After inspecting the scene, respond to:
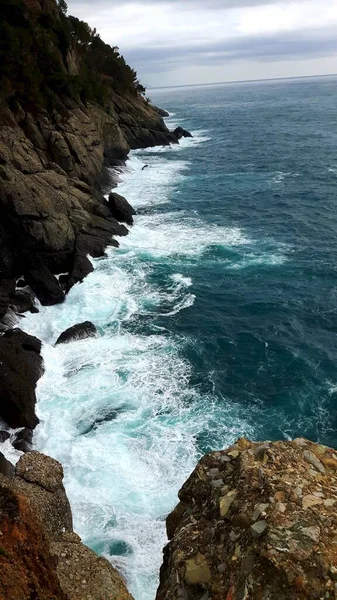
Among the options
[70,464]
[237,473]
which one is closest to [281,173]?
[70,464]

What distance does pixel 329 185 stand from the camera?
59.6m

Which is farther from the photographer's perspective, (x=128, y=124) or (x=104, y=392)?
(x=128, y=124)

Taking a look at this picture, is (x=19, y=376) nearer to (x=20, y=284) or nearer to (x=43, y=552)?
(x=20, y=284)

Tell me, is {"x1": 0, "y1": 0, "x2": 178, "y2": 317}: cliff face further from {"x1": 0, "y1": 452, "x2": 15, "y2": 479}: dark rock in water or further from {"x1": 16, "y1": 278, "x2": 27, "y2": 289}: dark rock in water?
{"x1": 0, "y1": 452, "x2": 15, "y2": 479}: dark rock in water

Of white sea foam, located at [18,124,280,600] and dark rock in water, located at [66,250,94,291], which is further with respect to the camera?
dark rock in water, located at [66,250,94,291]

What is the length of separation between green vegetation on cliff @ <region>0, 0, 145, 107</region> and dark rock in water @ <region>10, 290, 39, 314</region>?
23.1m

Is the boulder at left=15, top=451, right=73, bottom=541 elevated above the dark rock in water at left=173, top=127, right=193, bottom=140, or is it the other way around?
the dark rock in water at left=173, top=127, right=193, bottom=140

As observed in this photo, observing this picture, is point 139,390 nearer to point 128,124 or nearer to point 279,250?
point 279,250

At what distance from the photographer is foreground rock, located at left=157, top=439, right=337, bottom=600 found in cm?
743

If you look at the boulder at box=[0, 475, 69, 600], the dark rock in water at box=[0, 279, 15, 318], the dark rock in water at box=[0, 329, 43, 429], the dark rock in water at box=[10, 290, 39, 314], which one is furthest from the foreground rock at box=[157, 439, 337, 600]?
the dark rock in water at box=[10, 290, 39, 314]

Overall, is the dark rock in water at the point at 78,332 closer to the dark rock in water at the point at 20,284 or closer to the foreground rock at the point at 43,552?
the dark rock in water at the point at 20,284

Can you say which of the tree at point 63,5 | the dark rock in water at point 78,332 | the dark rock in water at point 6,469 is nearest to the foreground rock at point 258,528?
the dark rock in water at point 6,469

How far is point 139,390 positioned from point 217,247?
2111 cm

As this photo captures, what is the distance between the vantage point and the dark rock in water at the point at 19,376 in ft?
70.3
